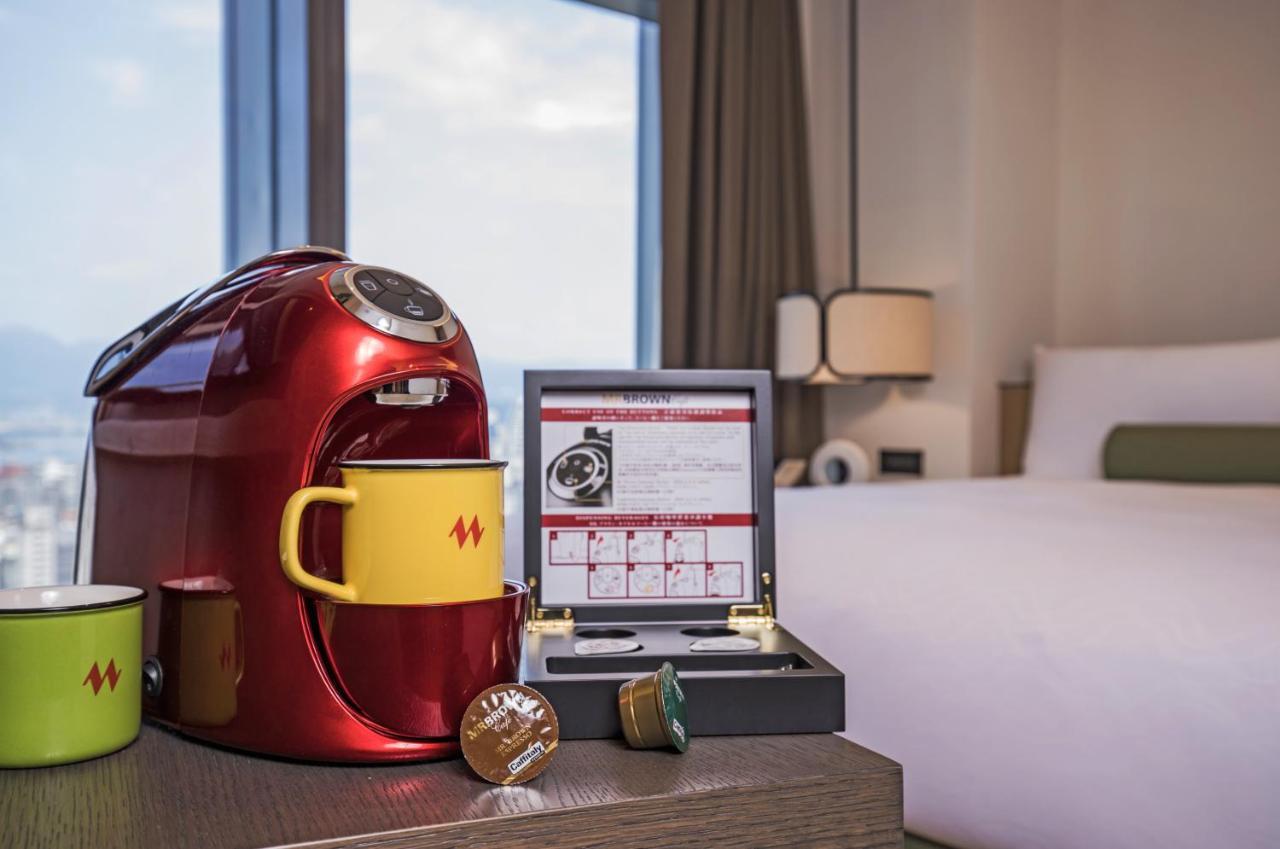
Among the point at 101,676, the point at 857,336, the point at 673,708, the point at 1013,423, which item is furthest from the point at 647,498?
the point at 1013,423

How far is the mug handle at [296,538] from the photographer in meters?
0.55

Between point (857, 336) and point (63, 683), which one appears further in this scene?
point (857, 336)

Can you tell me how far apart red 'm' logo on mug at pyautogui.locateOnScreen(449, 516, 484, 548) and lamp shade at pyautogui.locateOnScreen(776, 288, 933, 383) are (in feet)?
9.26

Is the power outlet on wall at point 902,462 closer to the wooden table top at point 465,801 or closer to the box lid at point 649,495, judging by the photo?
the box lid at point 649,495

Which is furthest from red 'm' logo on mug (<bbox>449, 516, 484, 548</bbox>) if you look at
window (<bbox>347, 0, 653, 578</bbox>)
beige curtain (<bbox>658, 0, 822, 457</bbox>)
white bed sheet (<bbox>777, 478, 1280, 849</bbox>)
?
beige curtain (<bbox>658, 0, 822, 457</bbox>)

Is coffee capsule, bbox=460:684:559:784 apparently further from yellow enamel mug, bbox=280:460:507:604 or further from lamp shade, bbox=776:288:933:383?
lamp shade, bbox=776:288:933:383

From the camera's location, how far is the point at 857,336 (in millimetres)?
3271

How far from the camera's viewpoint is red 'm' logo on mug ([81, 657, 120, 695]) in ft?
1.90

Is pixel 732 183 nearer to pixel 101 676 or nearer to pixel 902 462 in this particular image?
pixel 902 462

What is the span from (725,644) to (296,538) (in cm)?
29

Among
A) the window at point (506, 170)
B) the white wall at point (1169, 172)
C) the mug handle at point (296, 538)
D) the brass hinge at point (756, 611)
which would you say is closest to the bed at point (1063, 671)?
the brass hinge at point (756, 611)

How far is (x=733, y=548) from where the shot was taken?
2.56 feet

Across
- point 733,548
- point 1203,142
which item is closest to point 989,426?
point 1203,142

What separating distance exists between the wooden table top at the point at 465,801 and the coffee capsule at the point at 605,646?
0.09 meters
